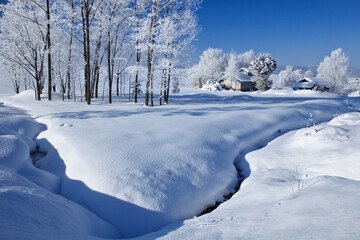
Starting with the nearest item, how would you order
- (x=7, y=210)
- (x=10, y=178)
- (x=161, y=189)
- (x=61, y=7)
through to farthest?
1. (x=7, y=210)
2. (x=10, y=178)
3. (x=161, y=189)
4. (x=61, y=7)

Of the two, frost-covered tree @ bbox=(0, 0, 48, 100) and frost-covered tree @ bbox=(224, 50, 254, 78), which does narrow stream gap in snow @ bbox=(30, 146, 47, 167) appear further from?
frost-covered tree @ bbox=(224, 50, 254, 78)

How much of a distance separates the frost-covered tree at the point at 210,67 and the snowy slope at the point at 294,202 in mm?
46234

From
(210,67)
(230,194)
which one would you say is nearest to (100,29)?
(230,194)

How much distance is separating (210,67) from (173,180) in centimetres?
5054

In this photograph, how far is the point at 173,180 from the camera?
3.93 m

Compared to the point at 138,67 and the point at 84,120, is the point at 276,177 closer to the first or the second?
the point at 84,120

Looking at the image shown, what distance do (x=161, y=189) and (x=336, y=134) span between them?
17.7 feet

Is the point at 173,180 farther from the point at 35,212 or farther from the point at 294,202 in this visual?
the point at 35,212

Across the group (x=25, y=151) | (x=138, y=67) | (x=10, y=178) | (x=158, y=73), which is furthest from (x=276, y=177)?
(x=138, y=67)

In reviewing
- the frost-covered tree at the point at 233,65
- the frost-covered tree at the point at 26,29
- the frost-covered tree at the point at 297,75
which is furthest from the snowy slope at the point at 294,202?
the frost-covered tree at the point at 297,75

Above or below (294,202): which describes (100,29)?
above

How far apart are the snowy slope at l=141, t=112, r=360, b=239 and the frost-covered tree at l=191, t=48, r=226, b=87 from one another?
152ft

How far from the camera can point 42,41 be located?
543 inches

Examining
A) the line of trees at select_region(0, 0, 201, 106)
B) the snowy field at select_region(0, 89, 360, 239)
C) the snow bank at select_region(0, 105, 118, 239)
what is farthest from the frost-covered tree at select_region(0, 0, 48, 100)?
the snow bank at select_region(0, 105, 118, 239)
